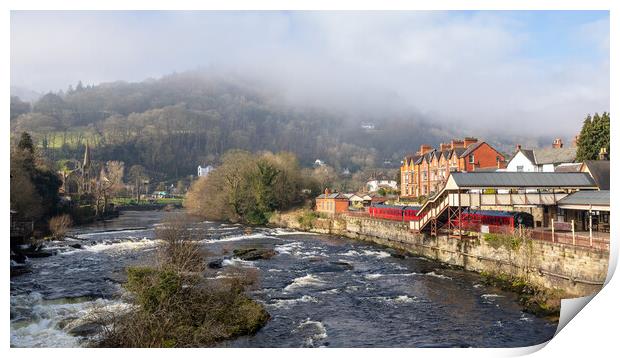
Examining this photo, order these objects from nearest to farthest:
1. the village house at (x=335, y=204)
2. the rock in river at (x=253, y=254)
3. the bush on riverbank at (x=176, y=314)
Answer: the bush on riverbank at (x=176, y=314) < the rock in river at (x=253, y=254) < the village house at (x=335, y=204)

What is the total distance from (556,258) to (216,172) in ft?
203

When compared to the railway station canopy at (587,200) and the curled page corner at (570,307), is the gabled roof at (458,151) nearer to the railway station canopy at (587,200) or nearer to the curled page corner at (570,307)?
the railway station canopy at (587,200)

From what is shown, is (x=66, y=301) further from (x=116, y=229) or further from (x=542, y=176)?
(x=116, y=229)

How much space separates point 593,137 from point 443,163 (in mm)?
20658

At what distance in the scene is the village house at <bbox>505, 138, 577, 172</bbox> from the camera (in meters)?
43.8

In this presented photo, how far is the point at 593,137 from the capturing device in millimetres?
40250

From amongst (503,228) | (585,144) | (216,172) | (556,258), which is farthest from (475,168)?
(216,172)

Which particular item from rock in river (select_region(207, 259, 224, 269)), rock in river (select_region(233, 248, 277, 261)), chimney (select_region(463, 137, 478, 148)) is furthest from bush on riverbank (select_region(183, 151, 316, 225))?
rock in river (select_region(207, 259, 224, 269))

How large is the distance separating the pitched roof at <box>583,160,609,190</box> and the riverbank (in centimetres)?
1062

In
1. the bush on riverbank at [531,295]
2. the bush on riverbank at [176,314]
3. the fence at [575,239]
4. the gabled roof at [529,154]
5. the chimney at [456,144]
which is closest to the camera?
the bush on riverbank at [176,314]

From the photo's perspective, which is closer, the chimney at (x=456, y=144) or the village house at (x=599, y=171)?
the village house at (x=599, y=171)

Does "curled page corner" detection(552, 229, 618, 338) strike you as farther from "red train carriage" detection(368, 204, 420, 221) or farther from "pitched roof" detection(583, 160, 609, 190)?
"red train carriage" detection(368, 204, 420, 221)

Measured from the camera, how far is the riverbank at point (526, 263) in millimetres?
19966

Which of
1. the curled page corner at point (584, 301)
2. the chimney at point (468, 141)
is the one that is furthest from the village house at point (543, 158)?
the curled page corner at point (584, 301)
